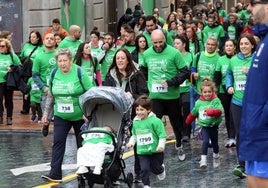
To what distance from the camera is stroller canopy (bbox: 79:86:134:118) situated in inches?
445

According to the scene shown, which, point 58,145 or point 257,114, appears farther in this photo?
point 58,145

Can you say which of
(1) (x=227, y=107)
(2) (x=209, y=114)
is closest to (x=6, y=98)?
(1) (x=227, y=107)

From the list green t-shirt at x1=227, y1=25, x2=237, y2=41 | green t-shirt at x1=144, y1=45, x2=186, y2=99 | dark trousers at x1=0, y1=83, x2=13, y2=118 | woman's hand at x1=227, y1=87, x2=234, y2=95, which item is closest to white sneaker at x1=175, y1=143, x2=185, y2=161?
green t-shirt at x1=144, y1=45, x2=186, y2=99

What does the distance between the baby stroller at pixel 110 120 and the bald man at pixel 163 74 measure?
→ 5.66ft

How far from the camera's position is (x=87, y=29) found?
2855 cm

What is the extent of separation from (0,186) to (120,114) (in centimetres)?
171

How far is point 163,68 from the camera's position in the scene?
44.1ft

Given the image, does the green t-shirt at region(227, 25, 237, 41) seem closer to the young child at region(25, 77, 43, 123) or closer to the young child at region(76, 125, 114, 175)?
the young child at region(25, 77, 43, 123)

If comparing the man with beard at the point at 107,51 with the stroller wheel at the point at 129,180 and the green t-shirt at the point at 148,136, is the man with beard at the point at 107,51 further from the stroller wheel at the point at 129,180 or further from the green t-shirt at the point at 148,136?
the green t-shirt at the point at 148,136

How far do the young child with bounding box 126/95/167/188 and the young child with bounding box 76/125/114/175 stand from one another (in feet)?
0.95

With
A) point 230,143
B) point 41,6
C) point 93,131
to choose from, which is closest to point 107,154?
point 93,131

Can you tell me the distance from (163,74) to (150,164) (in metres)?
2.42

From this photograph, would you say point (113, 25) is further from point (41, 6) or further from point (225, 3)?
point (225, 3)

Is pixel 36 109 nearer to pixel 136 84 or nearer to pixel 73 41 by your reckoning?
pixel 73 41
